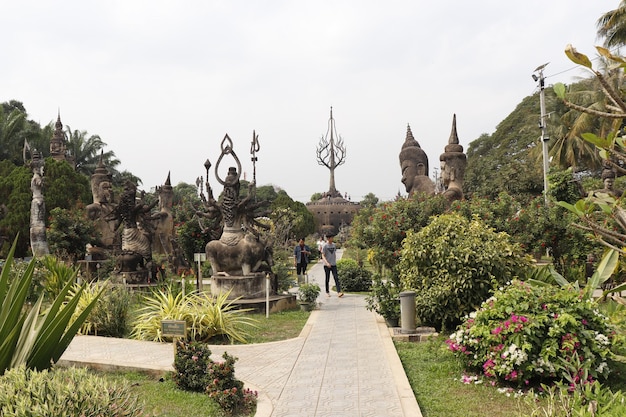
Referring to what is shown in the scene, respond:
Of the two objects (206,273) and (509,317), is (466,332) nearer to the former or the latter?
(509,317)

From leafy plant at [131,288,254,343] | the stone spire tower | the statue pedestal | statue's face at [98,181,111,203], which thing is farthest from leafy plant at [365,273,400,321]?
the stone spire tower

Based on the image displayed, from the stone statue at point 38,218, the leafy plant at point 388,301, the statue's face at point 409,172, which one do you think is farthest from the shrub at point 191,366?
the stone statue at point 38,218

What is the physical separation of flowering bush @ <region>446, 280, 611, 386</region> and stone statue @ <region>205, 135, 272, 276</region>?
6.10 metres

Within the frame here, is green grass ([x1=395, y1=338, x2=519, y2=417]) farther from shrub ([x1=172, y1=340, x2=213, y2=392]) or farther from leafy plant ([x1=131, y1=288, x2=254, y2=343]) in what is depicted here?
leafy plant ([x1=131, y1=288, x2=254, y2=343])

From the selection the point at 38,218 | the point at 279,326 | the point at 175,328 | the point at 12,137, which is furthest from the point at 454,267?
the point at 12,137

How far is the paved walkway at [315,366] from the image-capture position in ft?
16.4

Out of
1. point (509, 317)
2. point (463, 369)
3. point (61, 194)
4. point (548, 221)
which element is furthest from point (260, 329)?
point (61, 194)

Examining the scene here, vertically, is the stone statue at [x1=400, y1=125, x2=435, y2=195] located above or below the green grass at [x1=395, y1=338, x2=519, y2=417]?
above

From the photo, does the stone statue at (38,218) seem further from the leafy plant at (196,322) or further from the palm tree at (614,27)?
the palm tree at (614,27)

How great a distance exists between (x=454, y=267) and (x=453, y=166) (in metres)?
8.17

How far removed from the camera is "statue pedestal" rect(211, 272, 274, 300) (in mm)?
11250

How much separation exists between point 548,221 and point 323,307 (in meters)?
5.48

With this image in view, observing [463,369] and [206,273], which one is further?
[206,273]

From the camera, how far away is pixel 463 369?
6273 millimetres
